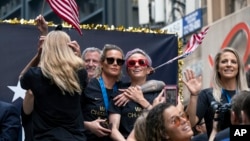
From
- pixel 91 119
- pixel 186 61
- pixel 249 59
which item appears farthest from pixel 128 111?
pixel 186 61

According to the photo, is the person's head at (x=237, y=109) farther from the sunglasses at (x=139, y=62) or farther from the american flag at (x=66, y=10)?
the american flag at (x=66, y=10)

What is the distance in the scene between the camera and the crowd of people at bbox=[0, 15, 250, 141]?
500 centimetres

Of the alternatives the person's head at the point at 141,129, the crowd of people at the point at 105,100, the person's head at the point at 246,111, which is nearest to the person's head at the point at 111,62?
the crowd of people at the point at 105,100

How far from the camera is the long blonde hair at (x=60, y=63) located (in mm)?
5645

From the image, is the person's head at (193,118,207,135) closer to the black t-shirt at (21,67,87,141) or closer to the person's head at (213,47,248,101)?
the person's head at (213,47,248,101)

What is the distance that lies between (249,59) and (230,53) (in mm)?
14896

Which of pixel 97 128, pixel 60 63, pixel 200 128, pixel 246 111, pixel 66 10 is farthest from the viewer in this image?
pixel 66 10

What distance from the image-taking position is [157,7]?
104 ft

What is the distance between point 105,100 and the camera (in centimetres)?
643

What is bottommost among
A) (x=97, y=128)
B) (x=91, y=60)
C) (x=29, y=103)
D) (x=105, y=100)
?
(x=97, y=128)

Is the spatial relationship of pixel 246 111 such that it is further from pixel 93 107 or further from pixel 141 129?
pixel 93 107

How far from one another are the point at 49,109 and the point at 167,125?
4.16 ft

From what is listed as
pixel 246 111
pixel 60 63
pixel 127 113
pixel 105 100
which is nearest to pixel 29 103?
pixel 60 63

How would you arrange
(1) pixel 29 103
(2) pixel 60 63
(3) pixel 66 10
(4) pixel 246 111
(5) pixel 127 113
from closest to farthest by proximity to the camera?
1. (4) pixel 246 111
2. (2) pixel 60 63
3. (1) pixel 29 103
4. (5) pixel 127 113
5. (3) pixel 66 10
